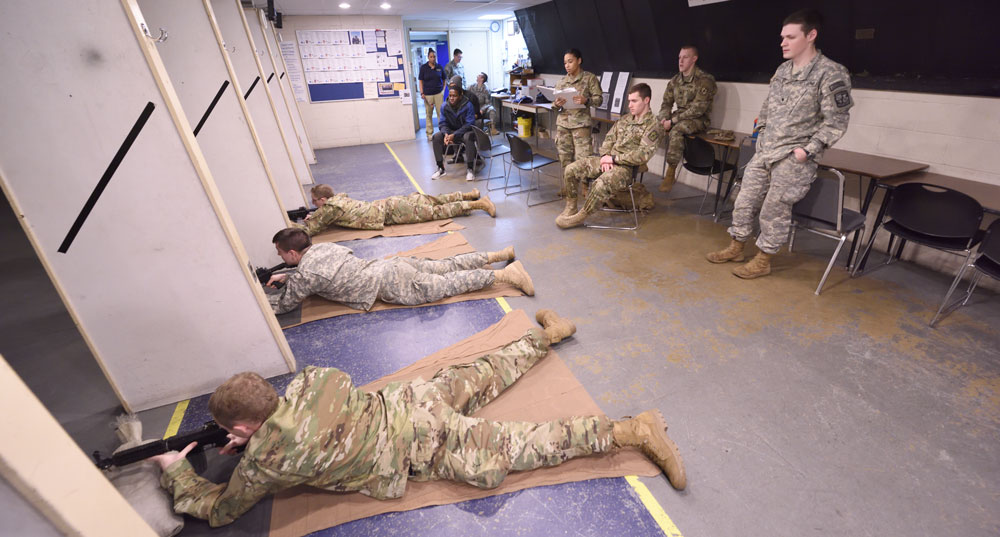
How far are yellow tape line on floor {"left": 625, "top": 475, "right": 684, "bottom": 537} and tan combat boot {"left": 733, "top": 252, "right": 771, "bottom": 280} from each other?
7.27ft

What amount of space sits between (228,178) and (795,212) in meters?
4.35

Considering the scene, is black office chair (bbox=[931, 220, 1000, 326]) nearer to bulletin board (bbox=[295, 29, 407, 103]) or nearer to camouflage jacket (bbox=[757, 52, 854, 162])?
camouflage jacket (bbox=[757, 52, 854, 162])

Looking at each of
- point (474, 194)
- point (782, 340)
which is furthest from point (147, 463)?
point (474, 194)

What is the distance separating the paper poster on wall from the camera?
8.26m

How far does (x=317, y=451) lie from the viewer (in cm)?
155

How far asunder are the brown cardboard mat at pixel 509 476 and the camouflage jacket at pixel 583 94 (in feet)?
11.6

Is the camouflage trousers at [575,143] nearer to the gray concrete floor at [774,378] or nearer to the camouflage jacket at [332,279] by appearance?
the gray concrete floor at [774,378]

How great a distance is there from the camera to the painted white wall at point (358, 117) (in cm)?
844

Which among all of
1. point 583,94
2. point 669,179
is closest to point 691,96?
point 669,179

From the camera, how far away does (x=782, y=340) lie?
2.67 m

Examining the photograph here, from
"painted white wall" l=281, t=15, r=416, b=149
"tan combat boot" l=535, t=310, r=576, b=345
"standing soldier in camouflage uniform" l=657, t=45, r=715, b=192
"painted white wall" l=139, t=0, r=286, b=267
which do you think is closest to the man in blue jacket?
"standing soldier in camouflage uniform" l=657, t=45, r=715, b=192

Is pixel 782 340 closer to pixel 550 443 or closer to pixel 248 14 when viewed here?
pixel 550 443

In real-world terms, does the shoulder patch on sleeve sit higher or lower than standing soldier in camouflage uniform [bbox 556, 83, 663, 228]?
higher

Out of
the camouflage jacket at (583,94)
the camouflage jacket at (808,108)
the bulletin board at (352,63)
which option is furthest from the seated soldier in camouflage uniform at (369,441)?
the bulletin board at (352,63)
